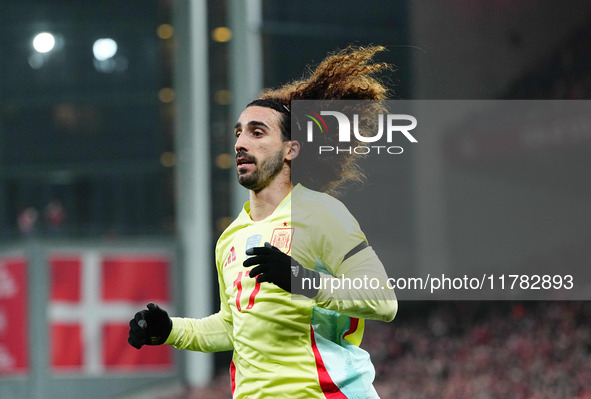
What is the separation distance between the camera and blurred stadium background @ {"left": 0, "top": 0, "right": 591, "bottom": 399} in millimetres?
10055

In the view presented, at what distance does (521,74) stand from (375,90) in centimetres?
796

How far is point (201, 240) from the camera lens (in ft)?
36.7

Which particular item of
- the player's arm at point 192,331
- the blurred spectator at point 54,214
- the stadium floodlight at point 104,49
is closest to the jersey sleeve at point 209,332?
the player's arm at point 192,331

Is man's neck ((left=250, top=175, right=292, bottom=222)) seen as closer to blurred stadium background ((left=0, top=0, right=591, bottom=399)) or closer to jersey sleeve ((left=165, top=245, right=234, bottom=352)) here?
jersey sleeve ((left=165, top=245, right=234, bottom=352))

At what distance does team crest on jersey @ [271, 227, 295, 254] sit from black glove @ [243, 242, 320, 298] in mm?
221

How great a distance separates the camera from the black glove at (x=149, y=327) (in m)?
3.34

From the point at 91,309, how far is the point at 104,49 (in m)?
7.67

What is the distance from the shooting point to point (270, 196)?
3365 millimetres

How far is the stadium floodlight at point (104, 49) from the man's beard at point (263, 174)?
1322cm

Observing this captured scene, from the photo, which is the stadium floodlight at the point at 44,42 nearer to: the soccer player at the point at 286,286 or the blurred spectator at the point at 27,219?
the blurred spectator at the point at 27,219

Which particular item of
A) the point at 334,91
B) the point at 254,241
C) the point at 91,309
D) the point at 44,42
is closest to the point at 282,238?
the point at 254,241

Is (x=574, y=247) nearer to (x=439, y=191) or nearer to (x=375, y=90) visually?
(x=439, y=191)

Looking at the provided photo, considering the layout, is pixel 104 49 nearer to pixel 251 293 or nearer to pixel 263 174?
pixel 263 174

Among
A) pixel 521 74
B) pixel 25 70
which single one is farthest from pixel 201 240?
pixel 25 70
